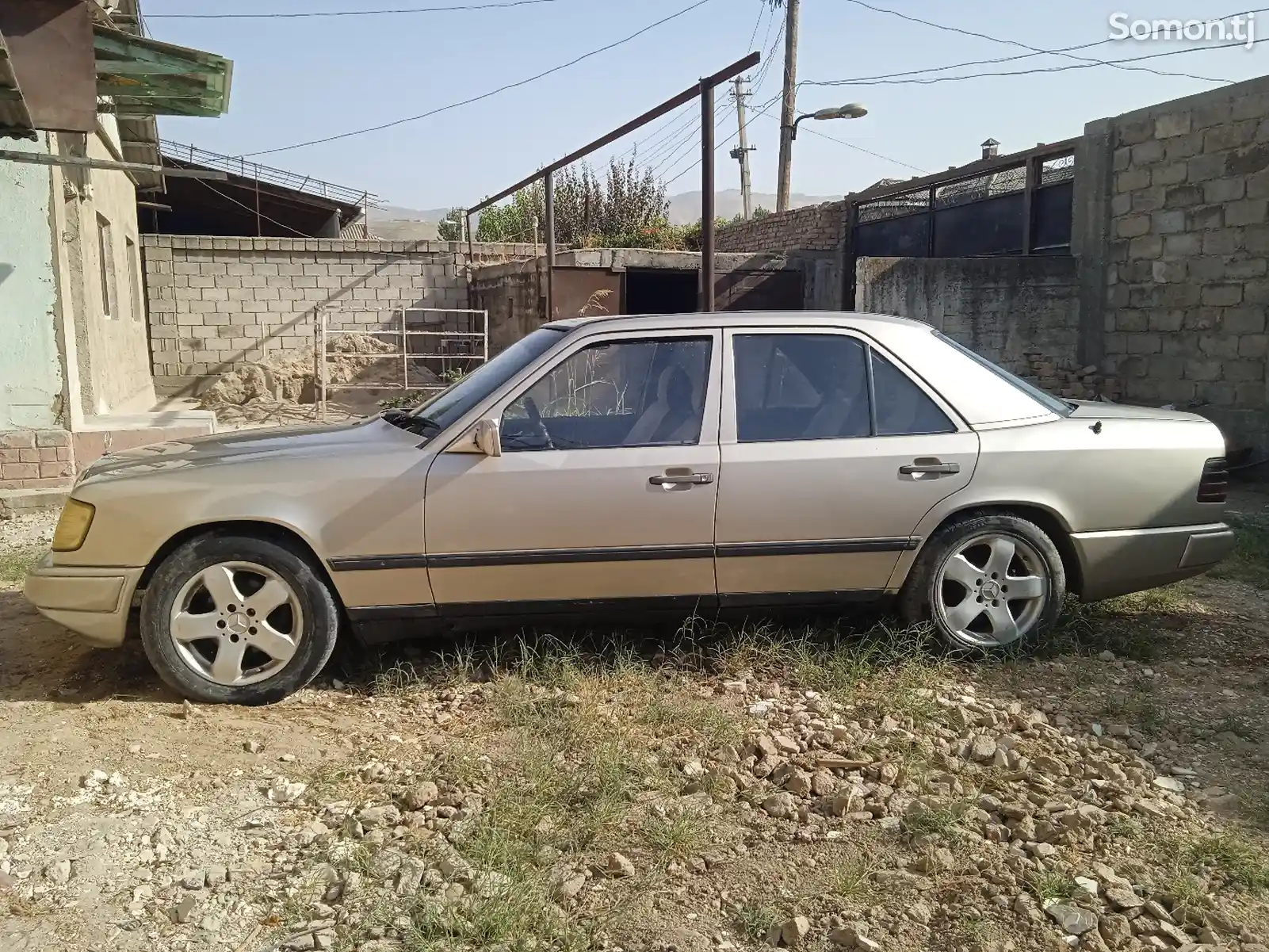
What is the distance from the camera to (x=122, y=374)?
1177 cm

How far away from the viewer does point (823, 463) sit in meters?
4.12

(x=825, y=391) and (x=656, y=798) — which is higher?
(x=825, y=391)

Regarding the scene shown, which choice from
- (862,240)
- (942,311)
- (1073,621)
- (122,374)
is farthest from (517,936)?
(862,240)

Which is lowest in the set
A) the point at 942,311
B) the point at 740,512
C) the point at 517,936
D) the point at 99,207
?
the point at 517,936

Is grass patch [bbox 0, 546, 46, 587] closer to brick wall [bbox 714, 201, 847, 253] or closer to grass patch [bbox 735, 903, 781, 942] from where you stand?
grass patch [bbox 735, 903, 781, 942]

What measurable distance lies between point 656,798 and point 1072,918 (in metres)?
1.24

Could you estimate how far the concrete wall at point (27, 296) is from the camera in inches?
296

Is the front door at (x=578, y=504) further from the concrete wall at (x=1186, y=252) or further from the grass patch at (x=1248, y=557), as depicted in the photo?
the concrete wall at (x=1186, y=252)

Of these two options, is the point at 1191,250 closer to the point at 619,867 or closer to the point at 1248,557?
the point at 1248,557

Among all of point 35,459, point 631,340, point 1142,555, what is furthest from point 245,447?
point 35,459

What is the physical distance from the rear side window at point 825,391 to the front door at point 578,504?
190 mm

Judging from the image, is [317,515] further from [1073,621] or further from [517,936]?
[1073,621]

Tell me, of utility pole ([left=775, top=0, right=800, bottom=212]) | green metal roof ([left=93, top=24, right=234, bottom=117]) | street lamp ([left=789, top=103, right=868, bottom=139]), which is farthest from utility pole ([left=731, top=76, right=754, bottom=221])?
green metal roof ([left=93, top=24, right=234, bottom=117])

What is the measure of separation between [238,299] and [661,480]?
1520cm
